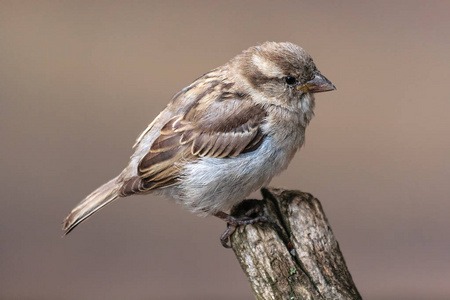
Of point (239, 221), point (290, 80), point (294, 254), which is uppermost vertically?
point (290, 80)

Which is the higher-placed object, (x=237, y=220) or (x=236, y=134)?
(x=236, y=134)

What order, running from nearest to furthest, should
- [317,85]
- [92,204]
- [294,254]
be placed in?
[294,254] → [317,85] → [92,204]

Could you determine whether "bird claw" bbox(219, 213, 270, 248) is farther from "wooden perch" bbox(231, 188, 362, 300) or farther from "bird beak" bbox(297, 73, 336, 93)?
"bird beak" bbox(297, 73, 336, 93)

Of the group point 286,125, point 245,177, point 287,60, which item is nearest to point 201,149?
point 245,177

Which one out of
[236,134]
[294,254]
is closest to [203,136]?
[236,134]

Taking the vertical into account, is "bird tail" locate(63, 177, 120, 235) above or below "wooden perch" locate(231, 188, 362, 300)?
above

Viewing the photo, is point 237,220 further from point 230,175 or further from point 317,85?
point 317,85

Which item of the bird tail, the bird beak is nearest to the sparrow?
the bird beak

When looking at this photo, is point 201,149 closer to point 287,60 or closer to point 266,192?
point 266,192
